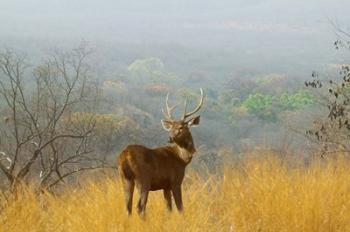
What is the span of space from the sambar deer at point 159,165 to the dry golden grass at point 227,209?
0.64ft

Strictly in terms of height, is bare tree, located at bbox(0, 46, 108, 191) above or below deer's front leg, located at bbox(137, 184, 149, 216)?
below

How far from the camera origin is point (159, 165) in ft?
15.4

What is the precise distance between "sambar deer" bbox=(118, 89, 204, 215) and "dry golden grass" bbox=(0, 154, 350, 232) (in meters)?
0.19

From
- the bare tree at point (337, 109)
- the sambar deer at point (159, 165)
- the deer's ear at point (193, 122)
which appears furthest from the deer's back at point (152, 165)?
the bare tree at point (337, 109)

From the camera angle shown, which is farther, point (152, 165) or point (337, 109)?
point (337, 109)

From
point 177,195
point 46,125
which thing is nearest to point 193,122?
point 177,195

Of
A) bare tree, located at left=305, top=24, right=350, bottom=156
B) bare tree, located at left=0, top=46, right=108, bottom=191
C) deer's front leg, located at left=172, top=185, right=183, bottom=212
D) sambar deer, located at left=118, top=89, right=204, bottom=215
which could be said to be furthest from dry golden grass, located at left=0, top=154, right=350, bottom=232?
bare tree, located at left=305, top=24, right=350, bottom=156

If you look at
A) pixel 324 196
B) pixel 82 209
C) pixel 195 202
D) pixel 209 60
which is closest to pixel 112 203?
pixel 82 209

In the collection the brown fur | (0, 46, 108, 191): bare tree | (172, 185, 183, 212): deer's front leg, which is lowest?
(0, 46, 108, 191): bare tree

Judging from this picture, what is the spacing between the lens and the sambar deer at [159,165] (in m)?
4.62

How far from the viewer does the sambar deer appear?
462 cm

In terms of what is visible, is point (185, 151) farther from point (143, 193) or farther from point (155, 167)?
point (143, 193)

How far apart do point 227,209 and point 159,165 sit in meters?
1.60

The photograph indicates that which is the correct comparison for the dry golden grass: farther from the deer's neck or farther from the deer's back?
the deer's neck
